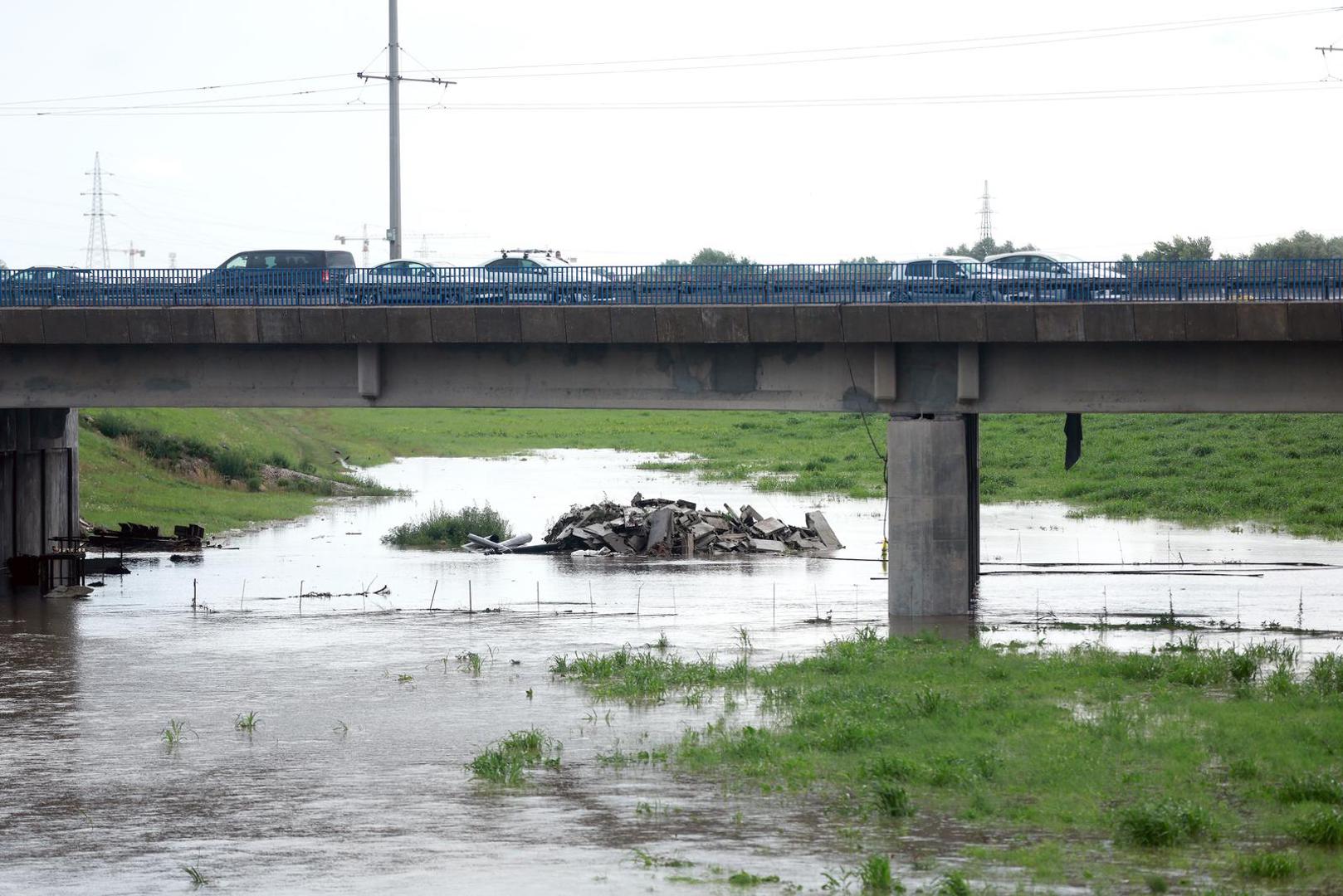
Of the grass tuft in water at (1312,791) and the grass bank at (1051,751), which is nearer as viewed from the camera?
the grass bank at (1051,751)

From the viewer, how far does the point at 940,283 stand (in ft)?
92.6

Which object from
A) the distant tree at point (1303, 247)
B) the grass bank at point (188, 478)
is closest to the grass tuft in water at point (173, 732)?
the grass bank at point (188, 478)

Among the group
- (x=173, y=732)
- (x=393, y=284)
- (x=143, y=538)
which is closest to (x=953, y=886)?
(x=173, y=732)

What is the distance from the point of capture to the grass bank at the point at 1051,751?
13398 millimetres

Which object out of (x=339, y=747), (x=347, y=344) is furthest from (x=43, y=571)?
(x=339, y=747)

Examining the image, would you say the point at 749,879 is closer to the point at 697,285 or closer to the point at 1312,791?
the point at 1312,791

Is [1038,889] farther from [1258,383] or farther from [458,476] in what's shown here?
[458,476]

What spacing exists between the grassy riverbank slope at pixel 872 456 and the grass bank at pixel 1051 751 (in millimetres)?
24322

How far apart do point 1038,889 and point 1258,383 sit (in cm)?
1698

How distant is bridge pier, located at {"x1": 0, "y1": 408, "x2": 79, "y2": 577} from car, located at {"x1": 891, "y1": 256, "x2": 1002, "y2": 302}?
65.7 feet

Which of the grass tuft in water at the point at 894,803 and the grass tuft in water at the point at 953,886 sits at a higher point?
the grass tuft in water at the point at 894,803

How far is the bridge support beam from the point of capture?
28.0m

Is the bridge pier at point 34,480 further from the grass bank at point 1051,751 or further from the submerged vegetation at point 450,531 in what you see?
the grass bank at point 1051,751

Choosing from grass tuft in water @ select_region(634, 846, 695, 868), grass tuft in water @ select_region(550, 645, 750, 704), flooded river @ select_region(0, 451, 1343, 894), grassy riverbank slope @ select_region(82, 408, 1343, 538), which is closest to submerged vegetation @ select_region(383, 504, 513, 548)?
→ flooded river @ select_region(0, 451, 1343, 894)
